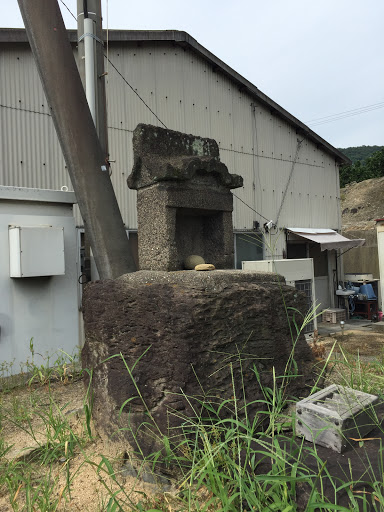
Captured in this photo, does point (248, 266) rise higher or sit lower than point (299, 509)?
higher

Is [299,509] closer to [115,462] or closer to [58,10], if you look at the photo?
[115,462]

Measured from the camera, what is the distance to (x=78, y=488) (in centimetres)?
229

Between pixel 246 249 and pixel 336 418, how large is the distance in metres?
6.80

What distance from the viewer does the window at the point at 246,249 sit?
28.5ft

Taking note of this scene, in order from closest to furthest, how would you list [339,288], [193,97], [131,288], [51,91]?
[131,288]
[51,91]
[193,97]
[339,288]

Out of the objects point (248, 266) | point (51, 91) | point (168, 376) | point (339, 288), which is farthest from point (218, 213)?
point (339, 288)

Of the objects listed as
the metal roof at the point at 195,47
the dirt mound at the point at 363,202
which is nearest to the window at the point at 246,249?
the metal roof at the point at 195,47

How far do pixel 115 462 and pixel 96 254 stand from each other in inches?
72.8

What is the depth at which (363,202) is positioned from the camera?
21531 mm

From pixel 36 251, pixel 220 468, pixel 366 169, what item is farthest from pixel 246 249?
pixel 366 169

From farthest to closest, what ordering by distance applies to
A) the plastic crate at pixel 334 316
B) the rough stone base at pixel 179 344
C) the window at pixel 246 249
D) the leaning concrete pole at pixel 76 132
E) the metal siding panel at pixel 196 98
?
1. the plastic crate at pixel 334 316
2. the window at pixel 246 249
3. the metal siding panel at pixel 196 98
4. the leaning concrete pole at pixel 76 132
5. the rough stone base at pixel 179 344

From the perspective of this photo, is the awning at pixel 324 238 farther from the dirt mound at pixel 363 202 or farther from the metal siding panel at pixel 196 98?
the dirt mound at pixel 363 202

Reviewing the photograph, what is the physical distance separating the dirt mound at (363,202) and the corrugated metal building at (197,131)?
10108 mm

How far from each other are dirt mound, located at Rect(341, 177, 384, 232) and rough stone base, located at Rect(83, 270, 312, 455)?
19007mm
